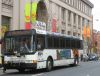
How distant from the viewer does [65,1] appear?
70438 mm

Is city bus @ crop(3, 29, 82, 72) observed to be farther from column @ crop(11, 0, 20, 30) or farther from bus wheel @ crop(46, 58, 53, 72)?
column @ crop(11, 0, 20, 30)

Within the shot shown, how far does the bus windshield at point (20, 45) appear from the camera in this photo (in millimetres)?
25375

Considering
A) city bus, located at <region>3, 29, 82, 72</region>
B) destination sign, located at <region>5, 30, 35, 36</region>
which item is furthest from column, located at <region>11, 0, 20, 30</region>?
destination sign, located at <region>5, 30, 35, 36</region>

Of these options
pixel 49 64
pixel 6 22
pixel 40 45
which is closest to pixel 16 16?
pixel 6 22

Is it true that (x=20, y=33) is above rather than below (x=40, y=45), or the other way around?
above

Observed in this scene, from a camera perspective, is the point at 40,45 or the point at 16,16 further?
the point at 16,16

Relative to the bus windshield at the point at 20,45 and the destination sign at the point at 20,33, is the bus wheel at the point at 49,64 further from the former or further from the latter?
the destination sign at the point at 20,33

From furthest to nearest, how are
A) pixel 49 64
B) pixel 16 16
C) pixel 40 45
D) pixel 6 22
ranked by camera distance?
1. pixel 16 16
2. pixel 6 22
3. pixel 49 64
4. pixel 40 45

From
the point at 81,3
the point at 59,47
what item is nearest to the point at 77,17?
the point at 81,3

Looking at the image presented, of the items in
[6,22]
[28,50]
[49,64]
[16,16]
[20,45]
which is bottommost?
[49,64]

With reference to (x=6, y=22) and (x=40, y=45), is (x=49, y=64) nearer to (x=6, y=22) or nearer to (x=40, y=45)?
(x=40, y=45)

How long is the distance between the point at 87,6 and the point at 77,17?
12.7m

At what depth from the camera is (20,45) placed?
25.6 m

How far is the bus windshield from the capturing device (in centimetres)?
2538
